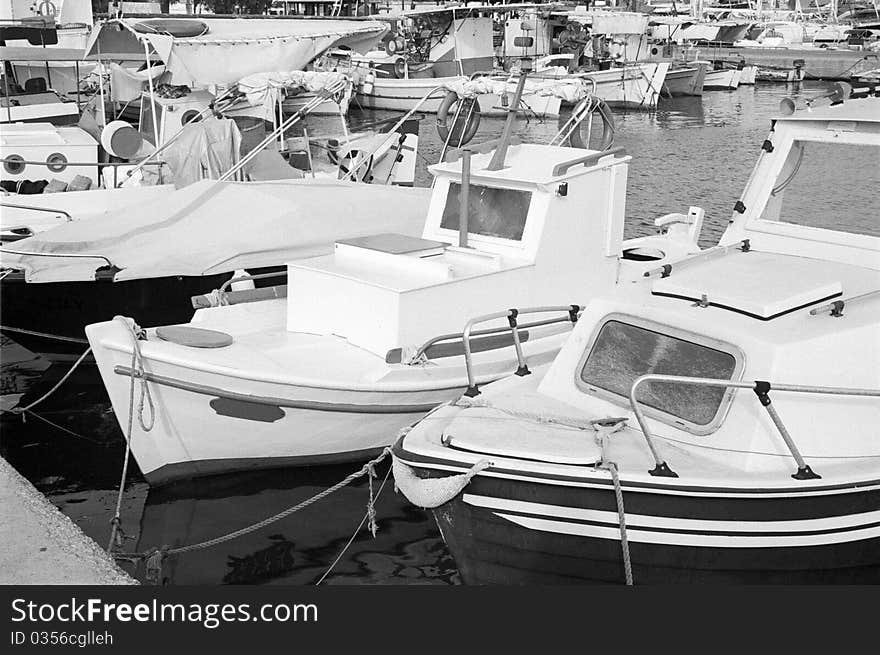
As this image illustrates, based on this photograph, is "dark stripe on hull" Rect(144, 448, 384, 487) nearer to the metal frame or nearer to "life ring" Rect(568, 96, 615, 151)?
the metal frame

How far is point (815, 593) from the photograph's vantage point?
5.83 metres

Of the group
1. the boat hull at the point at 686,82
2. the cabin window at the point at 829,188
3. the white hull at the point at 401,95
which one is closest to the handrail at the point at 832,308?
the cabin window at the point at 829,188

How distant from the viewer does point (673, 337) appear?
662cm

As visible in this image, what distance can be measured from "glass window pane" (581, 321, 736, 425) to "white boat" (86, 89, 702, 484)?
1109mm

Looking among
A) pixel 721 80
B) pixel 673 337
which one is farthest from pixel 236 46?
pixel 721 80

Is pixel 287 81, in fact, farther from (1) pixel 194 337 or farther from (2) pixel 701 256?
(2) pixel 701 256

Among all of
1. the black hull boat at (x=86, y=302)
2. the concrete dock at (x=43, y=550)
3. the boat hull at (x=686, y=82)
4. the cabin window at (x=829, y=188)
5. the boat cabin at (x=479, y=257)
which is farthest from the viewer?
the boat hull at (x=686, y=82)

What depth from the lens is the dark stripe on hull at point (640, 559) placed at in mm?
6016

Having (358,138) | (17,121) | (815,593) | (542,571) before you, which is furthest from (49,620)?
(17,121)

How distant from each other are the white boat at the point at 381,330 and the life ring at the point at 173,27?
8.49 m

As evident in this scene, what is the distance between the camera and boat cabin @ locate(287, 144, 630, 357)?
8.68 meters

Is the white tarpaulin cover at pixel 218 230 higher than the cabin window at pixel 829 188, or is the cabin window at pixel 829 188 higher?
the cabin window at pixel 829 188

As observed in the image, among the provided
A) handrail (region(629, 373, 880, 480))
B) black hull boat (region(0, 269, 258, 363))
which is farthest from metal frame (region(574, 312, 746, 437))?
black hull boat (region(0, 269, 258, 363))

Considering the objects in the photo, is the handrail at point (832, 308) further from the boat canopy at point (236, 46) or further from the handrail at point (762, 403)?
the boat canopy at point (236, 46)
